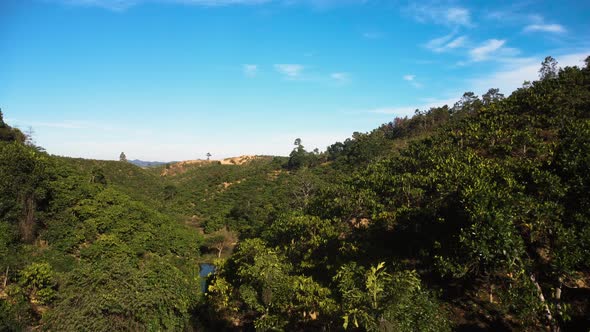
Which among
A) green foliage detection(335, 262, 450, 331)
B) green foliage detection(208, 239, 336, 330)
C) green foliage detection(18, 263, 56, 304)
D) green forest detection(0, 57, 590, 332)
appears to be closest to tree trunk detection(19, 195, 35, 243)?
green forest detection(0, 57, 590, 332)

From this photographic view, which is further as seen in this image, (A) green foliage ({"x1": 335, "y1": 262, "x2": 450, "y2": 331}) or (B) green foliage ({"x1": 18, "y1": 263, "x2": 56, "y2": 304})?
(B) green foliage ({"x1": 18, "y1": 263, "x2": 56, "y2": 304})

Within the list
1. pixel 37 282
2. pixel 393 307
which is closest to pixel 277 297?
pixel 393 307

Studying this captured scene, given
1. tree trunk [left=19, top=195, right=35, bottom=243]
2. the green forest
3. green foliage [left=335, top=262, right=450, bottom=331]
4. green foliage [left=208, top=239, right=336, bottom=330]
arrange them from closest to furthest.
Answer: green foliage [left=335, top=262, right=450, bottom=331], the green forest, green foliage [left=208, top=239, right=336, bottom=330], tree trunk [left=19, top=195, right=35, bottom=243]

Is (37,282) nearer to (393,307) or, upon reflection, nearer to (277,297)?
(277,297)

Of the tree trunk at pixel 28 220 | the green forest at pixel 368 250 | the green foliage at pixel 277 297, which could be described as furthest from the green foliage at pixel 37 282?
the green foliage at pixel 277 297

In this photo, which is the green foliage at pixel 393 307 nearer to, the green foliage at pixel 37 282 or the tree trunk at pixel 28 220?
the green foliage at pixel 37 282

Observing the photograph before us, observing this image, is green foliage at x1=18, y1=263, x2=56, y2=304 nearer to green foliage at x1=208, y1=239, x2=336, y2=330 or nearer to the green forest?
the green forest

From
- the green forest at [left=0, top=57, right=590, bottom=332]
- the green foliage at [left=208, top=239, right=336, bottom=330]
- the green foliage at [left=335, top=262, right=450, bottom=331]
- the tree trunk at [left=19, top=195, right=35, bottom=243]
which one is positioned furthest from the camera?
the tree trunk at [left=19, top=195, right=35, bottom=243]

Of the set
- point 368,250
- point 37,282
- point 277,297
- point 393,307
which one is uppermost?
point 393,307

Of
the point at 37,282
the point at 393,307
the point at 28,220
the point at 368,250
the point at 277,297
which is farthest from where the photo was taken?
the point at 28,220

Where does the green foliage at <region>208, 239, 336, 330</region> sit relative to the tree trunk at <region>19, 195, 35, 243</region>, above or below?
below
